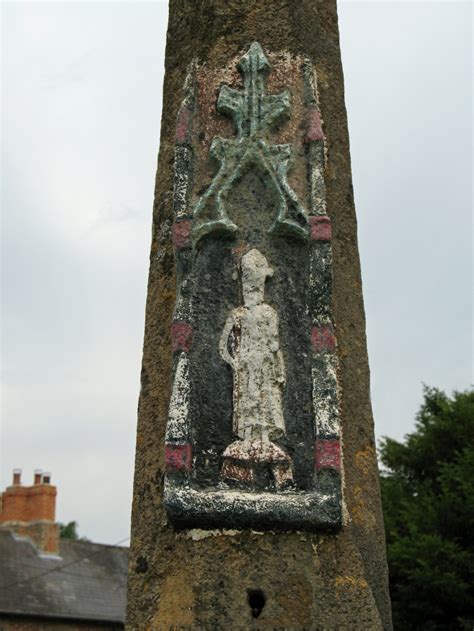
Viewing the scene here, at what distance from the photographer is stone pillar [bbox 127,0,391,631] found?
12.2ft

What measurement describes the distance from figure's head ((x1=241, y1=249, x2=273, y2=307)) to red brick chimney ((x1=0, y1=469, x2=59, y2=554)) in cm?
2340

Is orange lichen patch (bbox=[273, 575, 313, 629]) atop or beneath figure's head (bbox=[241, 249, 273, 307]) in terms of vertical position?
beneath

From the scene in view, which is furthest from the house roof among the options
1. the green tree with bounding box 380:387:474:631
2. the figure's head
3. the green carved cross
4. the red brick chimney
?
the green carved cross

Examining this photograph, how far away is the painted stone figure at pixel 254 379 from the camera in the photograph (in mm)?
3902

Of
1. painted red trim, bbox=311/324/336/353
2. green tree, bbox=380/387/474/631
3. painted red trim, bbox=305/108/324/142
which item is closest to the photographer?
painted red trim, bbox=311/324/336/353

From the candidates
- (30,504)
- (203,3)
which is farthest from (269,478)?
(30,504)

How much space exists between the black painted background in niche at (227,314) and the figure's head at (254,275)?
1.4 inches

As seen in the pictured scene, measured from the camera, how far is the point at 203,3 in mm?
5066

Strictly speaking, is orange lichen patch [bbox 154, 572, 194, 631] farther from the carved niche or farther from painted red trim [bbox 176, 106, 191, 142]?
painted red trim [bbox 176, 106, 191, 142]

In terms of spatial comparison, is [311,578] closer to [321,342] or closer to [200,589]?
[200,589]

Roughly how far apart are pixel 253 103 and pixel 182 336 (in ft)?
4.49

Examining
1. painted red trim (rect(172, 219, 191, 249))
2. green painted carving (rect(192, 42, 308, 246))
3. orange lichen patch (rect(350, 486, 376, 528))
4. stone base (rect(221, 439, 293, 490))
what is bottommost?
A: orange lichen patch (rect(350, 486, 376, 528))

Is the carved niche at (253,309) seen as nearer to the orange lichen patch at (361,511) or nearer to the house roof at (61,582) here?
the orange lichen patch at (361,511)

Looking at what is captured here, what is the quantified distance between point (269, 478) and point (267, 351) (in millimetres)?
626
